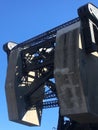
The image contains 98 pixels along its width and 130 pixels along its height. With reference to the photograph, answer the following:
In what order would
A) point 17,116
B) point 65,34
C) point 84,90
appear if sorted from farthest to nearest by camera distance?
1. point 17,116
2. point 65,34
3. point 84,90

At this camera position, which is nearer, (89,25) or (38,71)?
(89,25)

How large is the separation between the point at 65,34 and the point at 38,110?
9.66 m

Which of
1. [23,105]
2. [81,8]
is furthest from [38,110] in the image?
[81,8]

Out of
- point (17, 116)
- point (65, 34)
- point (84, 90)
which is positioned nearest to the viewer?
point (84, 90)

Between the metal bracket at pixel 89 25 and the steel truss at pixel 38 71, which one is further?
the steel truss at pixel 38 71

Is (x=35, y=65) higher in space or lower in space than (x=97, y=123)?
higher

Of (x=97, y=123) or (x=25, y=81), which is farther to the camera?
(x=25, y=81)

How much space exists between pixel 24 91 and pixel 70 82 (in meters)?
8.61

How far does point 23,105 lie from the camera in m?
43.4

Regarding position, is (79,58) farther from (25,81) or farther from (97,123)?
(25,81)

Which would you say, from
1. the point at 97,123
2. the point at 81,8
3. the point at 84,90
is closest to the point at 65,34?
the point at 81,8

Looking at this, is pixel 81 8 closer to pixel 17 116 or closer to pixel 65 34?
pixel 65 34

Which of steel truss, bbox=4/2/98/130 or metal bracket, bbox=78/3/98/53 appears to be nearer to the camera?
metal bracket, bbox=78/3/98/53

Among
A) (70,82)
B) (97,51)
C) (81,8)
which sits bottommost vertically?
(70,82)
